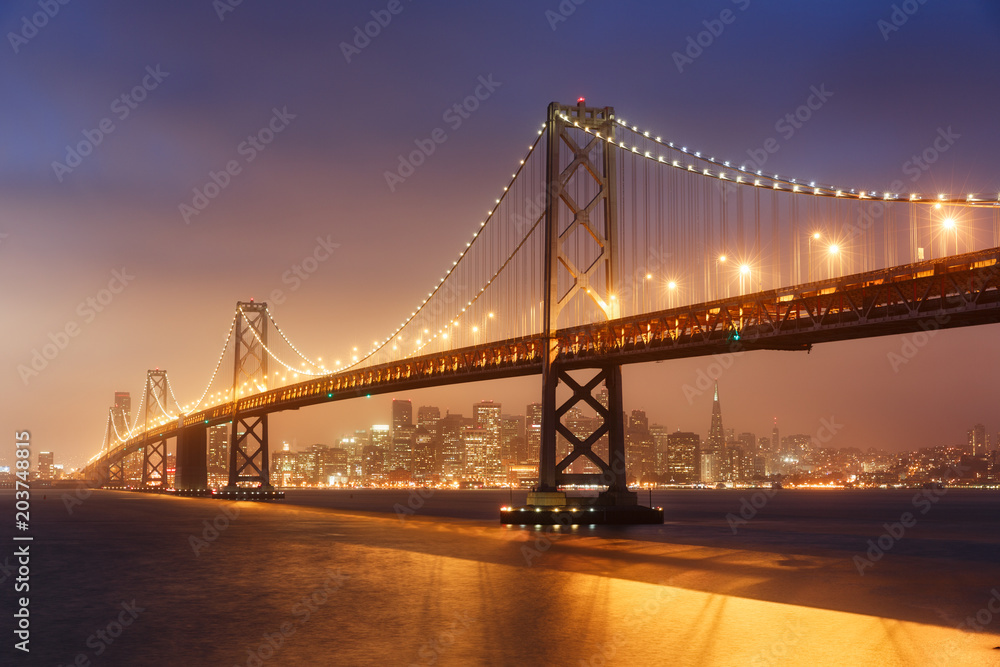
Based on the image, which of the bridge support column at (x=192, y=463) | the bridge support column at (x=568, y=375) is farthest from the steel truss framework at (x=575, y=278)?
the bridge support column at (x=192, y=463)

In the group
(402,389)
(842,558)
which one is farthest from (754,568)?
(402,389)

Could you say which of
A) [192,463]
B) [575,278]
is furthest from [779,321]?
[192,463]

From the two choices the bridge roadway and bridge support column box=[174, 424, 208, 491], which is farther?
bridge support column box=[174, 424, 208, 491]

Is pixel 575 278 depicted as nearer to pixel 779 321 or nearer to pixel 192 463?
pixel 779 321

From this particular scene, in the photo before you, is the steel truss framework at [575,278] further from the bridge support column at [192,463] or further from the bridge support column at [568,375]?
the bridge support column at [192,463]

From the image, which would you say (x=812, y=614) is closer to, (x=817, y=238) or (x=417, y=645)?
(x=417, y=645)

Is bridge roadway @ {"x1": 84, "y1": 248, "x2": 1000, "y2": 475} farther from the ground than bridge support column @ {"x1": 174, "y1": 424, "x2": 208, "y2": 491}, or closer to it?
farther from the ground

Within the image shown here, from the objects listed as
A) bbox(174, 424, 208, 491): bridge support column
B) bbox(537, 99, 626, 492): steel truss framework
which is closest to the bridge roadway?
bbox(537, 99, 626, 492): steel truss framework

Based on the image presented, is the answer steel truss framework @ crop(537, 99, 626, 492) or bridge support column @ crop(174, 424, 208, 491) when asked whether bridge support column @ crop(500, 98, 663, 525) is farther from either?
bridge support column @ crop(174, 424, 208, 491)
